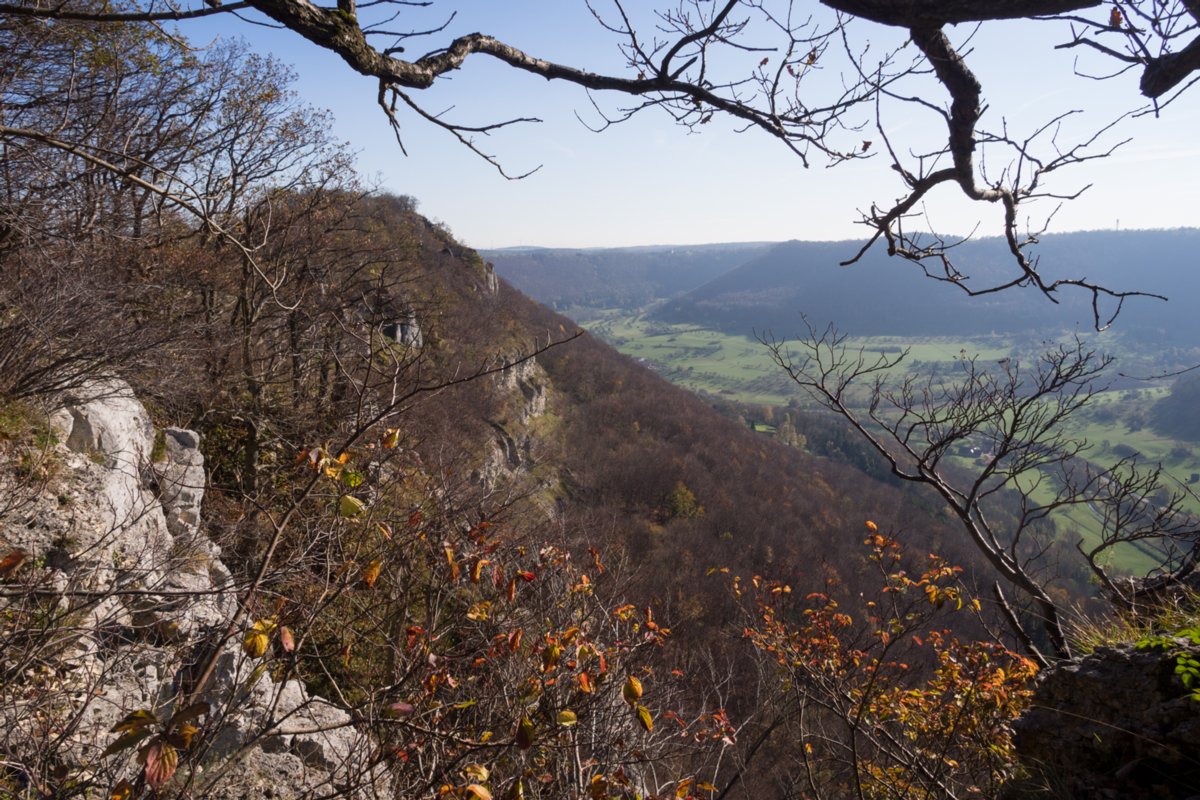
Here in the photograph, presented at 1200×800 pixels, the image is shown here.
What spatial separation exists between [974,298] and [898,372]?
68434 mm

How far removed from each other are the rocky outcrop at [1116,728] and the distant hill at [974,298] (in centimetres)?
11546

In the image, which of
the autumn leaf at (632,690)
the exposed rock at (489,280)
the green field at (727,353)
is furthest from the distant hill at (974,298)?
the autumn leaf at (632,690)

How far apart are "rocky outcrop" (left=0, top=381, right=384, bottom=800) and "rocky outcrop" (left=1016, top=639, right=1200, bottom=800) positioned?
3410 millimetres

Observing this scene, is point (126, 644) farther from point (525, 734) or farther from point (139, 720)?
point (525, 734)

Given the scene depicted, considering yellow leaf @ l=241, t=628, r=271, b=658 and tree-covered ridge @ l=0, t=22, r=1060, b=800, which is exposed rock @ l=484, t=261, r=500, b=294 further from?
yellow leaf @ l=241, t=628, r=271, b=658

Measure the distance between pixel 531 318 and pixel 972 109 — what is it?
5296 cm

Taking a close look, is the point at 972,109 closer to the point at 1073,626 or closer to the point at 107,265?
the point at 1073,626

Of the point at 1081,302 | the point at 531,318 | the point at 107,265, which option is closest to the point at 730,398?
the point at 531,318

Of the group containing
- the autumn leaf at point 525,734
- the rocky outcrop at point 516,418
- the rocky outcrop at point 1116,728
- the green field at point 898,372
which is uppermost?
the autumn leaf at point 525,734

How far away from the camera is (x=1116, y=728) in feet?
9.70

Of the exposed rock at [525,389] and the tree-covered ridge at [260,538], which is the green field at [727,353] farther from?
the tree-covered ridge at [260,538]

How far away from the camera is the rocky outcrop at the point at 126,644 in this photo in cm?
250

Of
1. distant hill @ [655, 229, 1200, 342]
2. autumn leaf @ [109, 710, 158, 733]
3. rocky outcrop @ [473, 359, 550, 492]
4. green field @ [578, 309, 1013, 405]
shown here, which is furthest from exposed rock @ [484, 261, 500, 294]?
distant hill @ [655, 229, 1200, 342]

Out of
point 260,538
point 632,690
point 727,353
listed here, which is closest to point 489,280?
point 260,538
